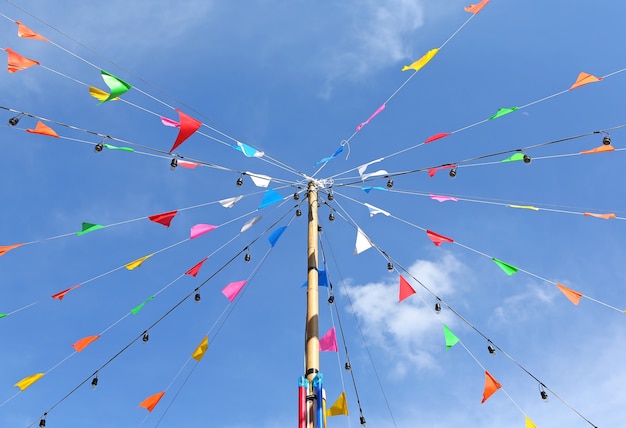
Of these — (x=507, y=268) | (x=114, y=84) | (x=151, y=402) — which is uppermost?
(x=114, y=84)

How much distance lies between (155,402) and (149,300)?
1674mm

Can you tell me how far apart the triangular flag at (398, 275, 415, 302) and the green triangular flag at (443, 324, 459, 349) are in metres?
0.76

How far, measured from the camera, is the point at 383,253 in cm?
878

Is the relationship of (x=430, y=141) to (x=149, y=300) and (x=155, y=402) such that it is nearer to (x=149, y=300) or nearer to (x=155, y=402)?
(x=149, y=300)

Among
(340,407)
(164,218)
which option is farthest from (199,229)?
(340,407)

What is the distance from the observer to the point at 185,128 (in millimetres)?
6891

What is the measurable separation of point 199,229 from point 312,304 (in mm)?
2254

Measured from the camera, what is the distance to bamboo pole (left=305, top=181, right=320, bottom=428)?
6.56 meters

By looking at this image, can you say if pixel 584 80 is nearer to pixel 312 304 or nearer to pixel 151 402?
pixel 312 304

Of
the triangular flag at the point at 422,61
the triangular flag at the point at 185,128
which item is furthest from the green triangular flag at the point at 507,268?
the triangular flag at the point at 185,128

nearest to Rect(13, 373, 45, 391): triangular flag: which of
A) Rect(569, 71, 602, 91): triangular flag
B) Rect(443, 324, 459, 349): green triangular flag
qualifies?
Rect(443, 324, 459, 349): green triangular flag

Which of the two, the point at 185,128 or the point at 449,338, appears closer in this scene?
the point at 185,128

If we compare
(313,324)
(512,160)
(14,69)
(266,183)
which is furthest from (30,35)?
(512,160)

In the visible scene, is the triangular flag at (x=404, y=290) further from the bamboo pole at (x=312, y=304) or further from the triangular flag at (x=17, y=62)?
the triangular flag at (x=17, y=62)
